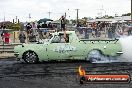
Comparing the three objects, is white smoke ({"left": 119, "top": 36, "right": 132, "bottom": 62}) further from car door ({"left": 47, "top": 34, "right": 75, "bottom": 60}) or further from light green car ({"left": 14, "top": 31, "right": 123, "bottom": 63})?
car door ({"left": 47, "top": 34, "right": 75, "bottom": 60})

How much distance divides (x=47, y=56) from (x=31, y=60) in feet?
2.63

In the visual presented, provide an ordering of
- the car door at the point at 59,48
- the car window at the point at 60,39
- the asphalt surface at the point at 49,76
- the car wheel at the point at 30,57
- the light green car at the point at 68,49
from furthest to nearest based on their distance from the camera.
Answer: the car wheel at the point at 30,57, the car window at the point at 60,39, the car door at the point at 59,48, the light green car at the point at 68,49, the asphalt surface at the point at 49,76

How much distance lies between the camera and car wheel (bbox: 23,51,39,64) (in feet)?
60.2

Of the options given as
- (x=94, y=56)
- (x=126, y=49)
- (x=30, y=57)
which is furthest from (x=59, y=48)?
(x=126, y=49)

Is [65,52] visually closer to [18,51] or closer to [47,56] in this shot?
[47,56]

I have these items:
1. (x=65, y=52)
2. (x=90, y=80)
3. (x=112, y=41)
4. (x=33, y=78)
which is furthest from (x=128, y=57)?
(x=90, y=80)

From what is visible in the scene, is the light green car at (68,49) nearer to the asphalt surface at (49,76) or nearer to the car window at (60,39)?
the car window at (60,39)

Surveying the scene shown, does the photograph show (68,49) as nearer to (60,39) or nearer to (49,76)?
(60,39)

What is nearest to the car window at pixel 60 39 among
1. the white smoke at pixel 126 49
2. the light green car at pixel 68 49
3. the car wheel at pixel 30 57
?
the light green car at pixel 68 49

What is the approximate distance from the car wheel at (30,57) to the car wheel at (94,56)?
2509 mm

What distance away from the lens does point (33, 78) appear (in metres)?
13.2

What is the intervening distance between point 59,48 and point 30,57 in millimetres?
1470

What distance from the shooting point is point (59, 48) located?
18.1 m

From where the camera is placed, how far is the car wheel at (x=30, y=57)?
18359mm
